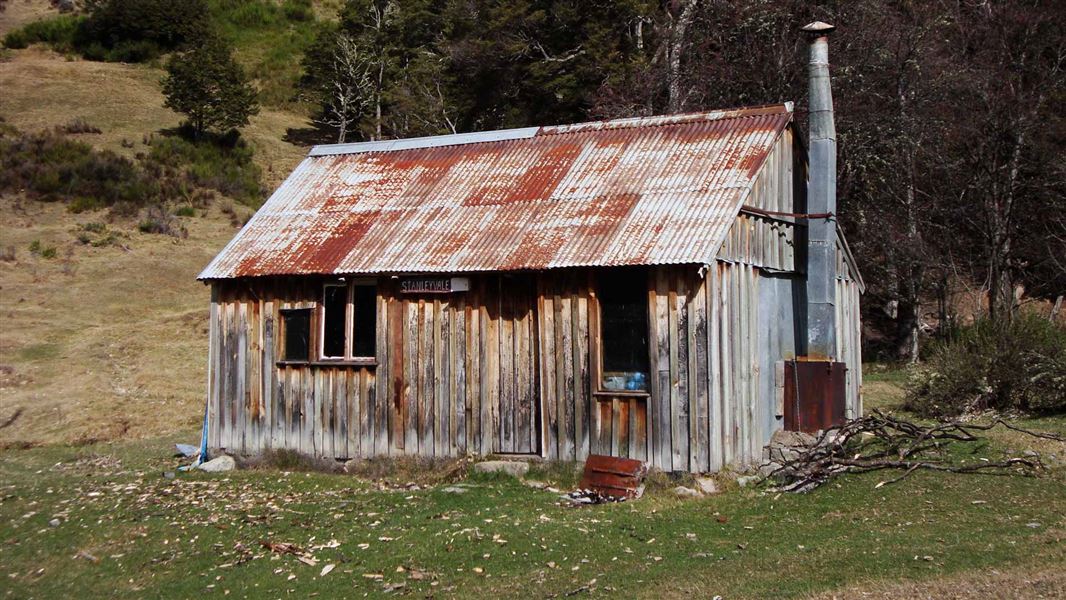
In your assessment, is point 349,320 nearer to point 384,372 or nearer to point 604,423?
point 384,372

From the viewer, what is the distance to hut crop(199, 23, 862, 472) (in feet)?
44.6

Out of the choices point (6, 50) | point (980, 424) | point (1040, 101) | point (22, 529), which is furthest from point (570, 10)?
point (6, 50)

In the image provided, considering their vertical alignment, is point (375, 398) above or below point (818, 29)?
below

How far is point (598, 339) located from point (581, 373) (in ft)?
1.68

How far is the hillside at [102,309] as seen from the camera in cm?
2352

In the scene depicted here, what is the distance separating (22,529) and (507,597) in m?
6.95

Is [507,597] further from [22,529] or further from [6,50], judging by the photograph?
[6,50]

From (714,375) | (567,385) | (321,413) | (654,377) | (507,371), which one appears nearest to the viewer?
(714,375)

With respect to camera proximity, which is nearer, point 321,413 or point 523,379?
point 523,379

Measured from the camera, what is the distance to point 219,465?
656 inches

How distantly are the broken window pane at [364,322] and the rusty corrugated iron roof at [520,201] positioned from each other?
0.56 meters

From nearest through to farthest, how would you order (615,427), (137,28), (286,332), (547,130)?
1. (615,427)
2. (286,332)
3. (547,130)
4. (137,28)

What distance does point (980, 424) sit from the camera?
55.3 ft

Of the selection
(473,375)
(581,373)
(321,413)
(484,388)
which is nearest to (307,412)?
(321,413)
